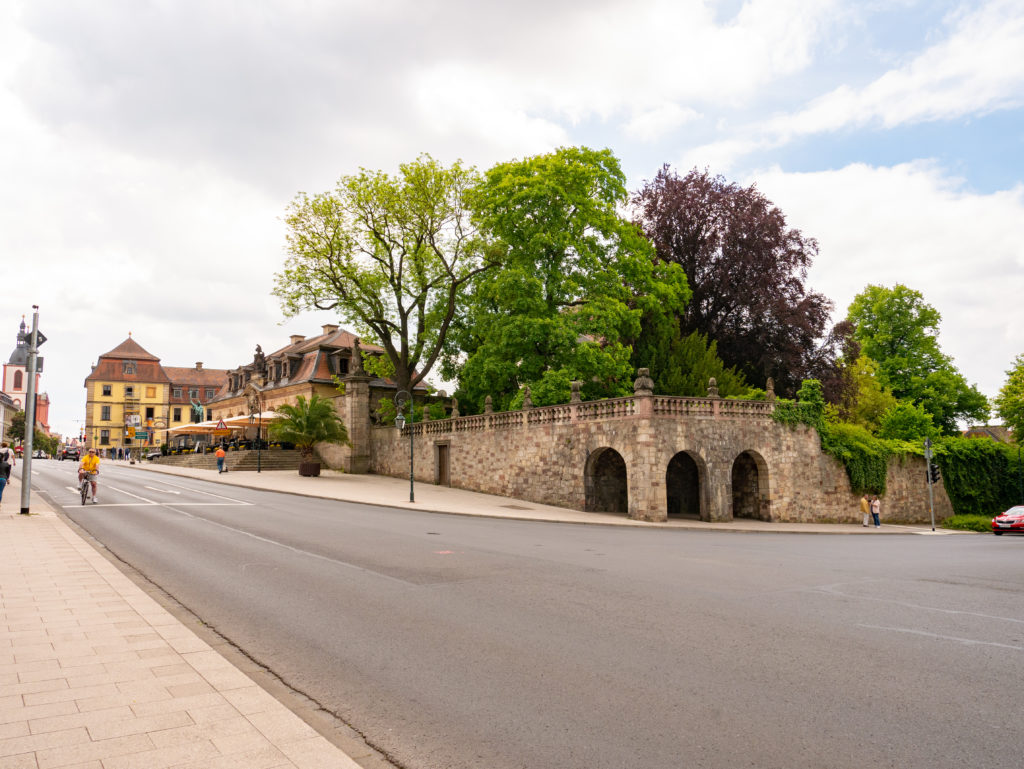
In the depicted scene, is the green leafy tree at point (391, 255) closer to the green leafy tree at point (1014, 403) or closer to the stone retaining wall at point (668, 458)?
the stone retaining wall at point (668, 458)

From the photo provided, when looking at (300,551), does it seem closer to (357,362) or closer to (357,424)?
(357,424)

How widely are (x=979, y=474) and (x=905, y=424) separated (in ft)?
24.7

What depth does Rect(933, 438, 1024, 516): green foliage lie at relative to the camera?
33.4 metres

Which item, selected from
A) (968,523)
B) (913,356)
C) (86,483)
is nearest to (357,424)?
(86,483)

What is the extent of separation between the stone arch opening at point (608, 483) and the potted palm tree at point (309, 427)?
16.9 metres

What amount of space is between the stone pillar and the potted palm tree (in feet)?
9.85

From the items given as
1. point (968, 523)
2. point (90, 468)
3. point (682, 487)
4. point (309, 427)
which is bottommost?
point (968, 523)

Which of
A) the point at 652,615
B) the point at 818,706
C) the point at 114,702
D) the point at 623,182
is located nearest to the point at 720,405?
the point at 623,182

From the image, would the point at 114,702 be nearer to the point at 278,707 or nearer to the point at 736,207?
the point at 278,707

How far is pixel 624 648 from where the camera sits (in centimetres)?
598

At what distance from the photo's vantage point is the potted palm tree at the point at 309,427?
36.4 m

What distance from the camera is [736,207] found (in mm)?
35312

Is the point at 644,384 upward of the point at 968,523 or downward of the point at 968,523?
upward

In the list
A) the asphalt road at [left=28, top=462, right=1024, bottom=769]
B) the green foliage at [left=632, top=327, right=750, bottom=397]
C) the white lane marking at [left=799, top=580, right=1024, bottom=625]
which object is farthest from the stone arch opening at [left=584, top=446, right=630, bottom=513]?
the white lane marking at [left=799, top=580, right=1024, bottom=625]
